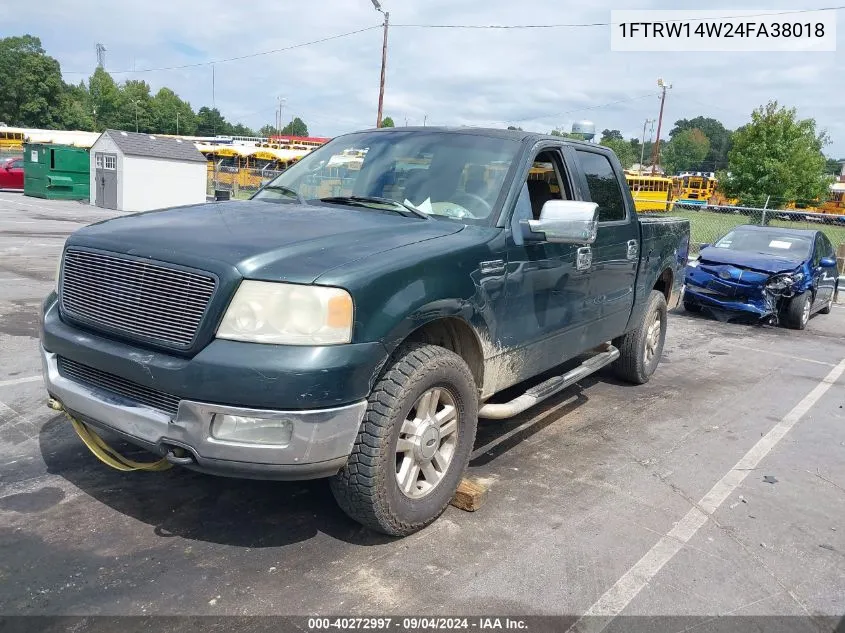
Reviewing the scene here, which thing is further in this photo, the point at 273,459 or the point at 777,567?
the point at 777,567

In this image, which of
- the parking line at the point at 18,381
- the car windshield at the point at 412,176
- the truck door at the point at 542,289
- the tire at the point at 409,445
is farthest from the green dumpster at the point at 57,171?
the tire at the point at 409,445

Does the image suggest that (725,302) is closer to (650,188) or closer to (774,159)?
(774,159)

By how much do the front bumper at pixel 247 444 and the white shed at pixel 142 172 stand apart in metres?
23.6

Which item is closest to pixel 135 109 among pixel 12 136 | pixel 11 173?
pixel 12 136

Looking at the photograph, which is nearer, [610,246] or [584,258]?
[584,258]

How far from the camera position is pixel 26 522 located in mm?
3318

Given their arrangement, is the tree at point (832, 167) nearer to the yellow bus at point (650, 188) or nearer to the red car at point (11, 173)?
the yellow bus at point (650, 188)

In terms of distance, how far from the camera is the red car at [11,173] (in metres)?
30.4

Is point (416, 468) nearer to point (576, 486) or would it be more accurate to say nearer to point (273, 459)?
point (273, 459)

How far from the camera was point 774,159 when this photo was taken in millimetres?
32781

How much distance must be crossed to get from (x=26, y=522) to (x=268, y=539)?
45.0 inches

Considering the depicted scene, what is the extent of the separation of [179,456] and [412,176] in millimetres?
2165

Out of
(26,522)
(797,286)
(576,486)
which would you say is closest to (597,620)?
(576,486)

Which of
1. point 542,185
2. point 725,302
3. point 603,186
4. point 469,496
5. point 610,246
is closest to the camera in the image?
point 469,496
